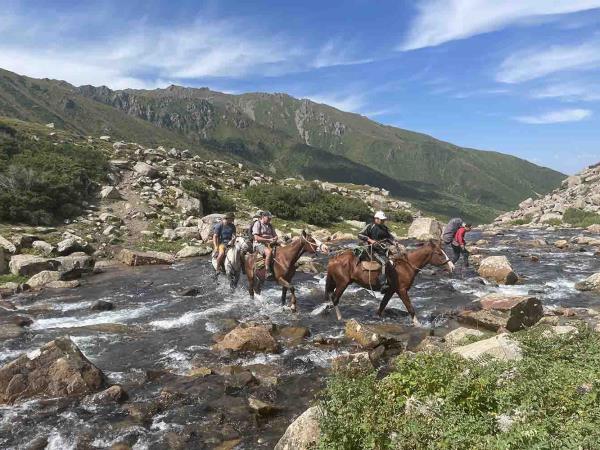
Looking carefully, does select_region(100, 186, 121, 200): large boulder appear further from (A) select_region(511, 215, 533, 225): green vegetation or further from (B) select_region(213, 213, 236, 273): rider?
(A) select_region(511, 215, 533, 225): green vegetation

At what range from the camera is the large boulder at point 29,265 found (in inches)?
932

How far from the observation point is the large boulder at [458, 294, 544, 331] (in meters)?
14.7

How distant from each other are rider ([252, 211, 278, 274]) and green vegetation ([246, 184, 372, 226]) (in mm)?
26311

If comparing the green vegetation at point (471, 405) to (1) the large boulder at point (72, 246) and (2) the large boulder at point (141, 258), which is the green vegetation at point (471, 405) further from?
(1) the large boulder at point (72, 246)

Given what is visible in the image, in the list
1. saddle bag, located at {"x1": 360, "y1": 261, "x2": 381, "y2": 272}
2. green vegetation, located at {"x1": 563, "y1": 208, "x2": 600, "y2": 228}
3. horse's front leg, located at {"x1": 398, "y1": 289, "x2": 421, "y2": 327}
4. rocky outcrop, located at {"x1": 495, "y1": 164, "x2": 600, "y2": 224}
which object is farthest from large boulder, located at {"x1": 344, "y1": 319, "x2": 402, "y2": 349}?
rocky outcrop, located at {"x1": 495, "y1": 164, "x2": 600, "y2": 224}

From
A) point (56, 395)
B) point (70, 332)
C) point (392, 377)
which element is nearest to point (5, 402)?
point (56, 395)

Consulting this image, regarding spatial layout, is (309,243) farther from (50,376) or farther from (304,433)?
(304,433)

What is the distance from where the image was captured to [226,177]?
59531 mm

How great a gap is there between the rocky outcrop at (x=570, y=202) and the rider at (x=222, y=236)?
52.0 metres

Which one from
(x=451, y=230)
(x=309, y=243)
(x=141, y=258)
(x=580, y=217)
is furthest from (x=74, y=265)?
(x=580, y=217)

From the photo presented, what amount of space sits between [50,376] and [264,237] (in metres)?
10.4

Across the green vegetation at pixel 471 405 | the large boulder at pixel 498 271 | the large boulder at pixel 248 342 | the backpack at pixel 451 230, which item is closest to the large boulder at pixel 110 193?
the backpack at pixel 451 230

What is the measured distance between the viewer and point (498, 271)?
2367cm

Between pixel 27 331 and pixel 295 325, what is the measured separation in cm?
975
